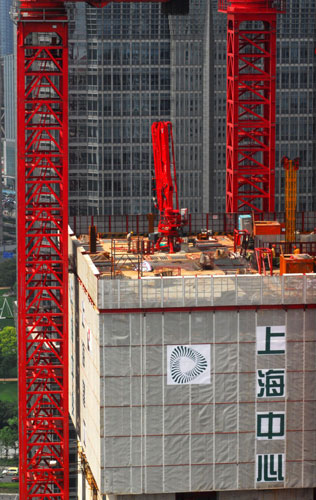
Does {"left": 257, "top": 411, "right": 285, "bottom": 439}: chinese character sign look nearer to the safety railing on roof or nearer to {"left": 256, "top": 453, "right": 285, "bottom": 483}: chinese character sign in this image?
{"left": 256, "top": 453, "right": 285, "bottom": 483}: chinese character sign

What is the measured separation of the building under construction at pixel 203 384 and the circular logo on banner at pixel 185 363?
0.32ft

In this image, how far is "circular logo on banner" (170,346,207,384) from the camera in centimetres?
16800

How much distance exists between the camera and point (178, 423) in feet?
555

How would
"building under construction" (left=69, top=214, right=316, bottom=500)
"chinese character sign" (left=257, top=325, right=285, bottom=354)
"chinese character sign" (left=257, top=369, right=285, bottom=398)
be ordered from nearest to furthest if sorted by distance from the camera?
"building under construction" (left=69, top=214, right=316, bottom=500), "chinese character sign" (left=257, top=325, right=285, bottom=354), "chinese character sign" (left=257, top=369, right=285, bottom=398)

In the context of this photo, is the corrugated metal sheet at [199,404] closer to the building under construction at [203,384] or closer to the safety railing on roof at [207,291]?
the building under construction at [203,384]

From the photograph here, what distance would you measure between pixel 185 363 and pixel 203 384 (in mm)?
2936

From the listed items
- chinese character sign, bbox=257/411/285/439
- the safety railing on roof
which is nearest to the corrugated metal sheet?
chinese character sign, bbox=257/411/285/439

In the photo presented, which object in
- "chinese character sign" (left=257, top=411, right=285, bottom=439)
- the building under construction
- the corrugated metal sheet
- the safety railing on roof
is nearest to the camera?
the safety railing on roof

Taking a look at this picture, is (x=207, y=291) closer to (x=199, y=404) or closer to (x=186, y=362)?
(x=186, y=362)

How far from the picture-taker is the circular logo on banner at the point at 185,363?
168 m

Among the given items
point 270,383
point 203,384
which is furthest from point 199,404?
point 270,383

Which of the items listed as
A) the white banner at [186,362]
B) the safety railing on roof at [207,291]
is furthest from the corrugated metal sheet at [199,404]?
the safety railing on roof at [207,291]

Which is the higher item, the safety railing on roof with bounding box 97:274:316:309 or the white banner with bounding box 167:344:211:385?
the safety railing on roof with bounding box 97:274:316:309

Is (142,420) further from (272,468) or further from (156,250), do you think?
(156,250)
